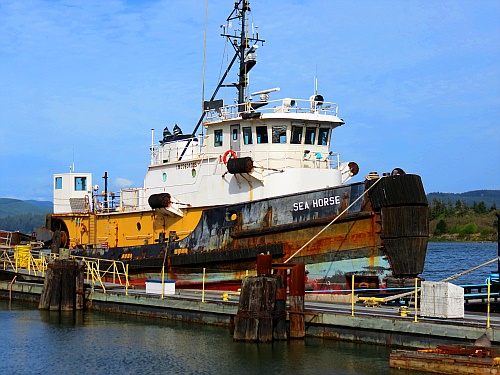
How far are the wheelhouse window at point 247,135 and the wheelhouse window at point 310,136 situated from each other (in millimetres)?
1687

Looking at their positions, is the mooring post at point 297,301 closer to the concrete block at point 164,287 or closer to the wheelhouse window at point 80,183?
the concrete block at point 164,287

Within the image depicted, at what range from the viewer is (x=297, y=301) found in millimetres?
17250

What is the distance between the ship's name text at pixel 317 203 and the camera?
20.4 metres

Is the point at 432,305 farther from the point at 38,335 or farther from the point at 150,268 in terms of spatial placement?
the point at 150,268

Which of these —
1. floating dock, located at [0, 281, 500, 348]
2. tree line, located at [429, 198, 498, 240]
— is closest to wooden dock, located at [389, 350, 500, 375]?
floating dock, located at [0, 281, 500, 348]

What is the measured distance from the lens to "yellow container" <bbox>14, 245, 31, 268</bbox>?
2812 cm

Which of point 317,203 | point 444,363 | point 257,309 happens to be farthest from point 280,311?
point 444,363

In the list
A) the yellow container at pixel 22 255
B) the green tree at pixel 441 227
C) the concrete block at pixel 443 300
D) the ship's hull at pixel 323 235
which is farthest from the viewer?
the green tree at pixel 441 227

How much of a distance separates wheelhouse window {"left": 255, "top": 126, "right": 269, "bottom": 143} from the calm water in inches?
251

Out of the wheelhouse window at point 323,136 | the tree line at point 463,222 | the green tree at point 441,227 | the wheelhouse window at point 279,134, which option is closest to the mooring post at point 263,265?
the wheelhouse window at point 279,134

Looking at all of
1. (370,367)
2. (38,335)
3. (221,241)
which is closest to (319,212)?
(221,241)

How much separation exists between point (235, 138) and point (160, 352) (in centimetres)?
918

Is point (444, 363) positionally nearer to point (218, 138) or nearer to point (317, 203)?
point (317, 203)

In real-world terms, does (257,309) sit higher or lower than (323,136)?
lower
